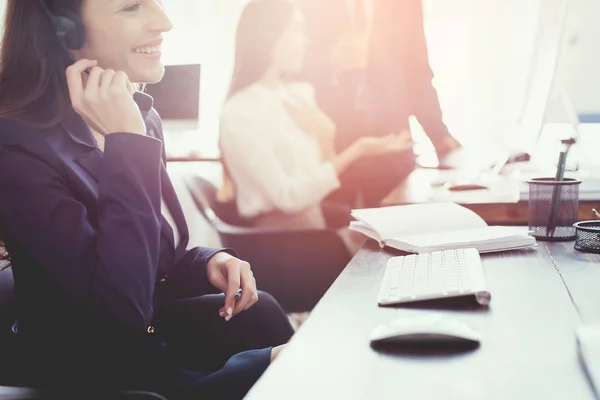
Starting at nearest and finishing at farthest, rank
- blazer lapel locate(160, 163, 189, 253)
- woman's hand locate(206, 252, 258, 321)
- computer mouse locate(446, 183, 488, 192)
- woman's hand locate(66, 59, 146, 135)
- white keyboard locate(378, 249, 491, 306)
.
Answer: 1. white keyboard locate(378, 249, 491, 306)
2. woman's hand locate(66, 59, 146, 135)
3. woman's hand locate(206, 252, 258, 321)
4. blazer lapel locate(160, 163, 189, 253)
5. computer mouse locate(446, 183, 488, 192)

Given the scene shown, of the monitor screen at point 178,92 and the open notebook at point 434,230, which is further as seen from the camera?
the monitor screen at point 178,92

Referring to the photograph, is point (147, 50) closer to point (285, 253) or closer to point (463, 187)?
point (285, 253)

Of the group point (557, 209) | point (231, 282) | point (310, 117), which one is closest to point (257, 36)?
point (310, 117)

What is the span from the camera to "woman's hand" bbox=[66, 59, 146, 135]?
118 cm

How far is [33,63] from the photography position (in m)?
1.29

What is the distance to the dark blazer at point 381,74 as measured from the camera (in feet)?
6.04

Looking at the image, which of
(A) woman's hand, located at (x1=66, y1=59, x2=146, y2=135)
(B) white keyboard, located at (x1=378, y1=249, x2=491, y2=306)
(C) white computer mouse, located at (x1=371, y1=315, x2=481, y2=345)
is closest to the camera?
(C) white computer mouse, located at (x1=371, y1=315, x2=481, y2=345)

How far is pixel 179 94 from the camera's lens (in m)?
2.00

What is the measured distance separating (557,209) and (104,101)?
40.1 inches

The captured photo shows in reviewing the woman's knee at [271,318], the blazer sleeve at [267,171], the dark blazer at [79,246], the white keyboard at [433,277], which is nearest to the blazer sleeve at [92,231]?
the dark blazer at [79,246]

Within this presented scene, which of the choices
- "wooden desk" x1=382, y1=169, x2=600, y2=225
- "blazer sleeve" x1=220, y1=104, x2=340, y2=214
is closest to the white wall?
"wooden desk" x1=382, y1=169, x2=600, y2=225

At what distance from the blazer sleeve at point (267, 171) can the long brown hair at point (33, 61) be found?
0.68 meters

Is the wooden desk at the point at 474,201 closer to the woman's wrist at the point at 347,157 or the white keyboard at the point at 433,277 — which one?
the woman's wrist at the point at 347,157

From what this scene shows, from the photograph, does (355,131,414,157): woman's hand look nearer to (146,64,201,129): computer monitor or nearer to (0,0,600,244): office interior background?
(0,0,600,244): office interior background
